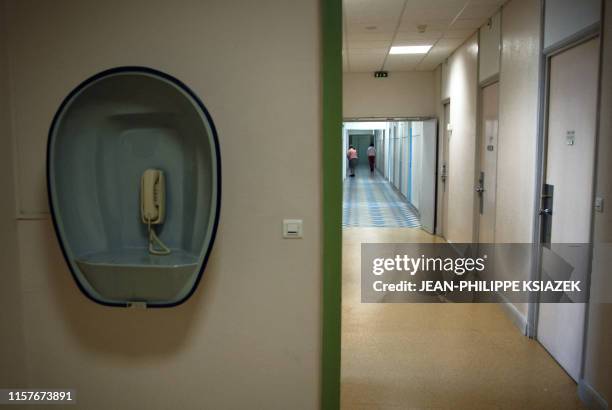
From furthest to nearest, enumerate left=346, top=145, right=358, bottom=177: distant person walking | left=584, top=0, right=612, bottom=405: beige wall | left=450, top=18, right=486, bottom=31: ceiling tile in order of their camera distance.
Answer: left=346, top=145, right=358, bottom=177: distant person walking < left=450, top=18, right=486, bottom=31: ceiling tile < left=584, top=0, right=612, bottom=405: beige wall

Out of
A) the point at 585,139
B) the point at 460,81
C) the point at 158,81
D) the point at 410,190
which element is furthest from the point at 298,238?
the point at 410,190

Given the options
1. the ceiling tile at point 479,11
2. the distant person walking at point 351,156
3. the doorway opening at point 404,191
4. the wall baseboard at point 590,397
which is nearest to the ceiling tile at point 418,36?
the ceiling tile at point 479,11

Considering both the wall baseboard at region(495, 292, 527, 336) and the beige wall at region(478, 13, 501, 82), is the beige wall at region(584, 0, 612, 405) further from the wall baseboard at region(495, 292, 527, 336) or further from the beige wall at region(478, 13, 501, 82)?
the beige wall at region(478, 13, 501, 82)

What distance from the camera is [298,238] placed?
229 centimetres

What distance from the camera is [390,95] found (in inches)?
350

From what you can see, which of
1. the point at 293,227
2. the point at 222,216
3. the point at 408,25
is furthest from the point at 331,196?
the point at 408,25

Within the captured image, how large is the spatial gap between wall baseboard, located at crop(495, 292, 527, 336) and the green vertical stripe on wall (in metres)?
2.38

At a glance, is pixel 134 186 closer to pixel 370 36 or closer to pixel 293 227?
pixel 293 227

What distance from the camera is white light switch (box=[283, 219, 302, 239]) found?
7.50 feet

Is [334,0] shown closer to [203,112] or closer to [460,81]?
[203,112]

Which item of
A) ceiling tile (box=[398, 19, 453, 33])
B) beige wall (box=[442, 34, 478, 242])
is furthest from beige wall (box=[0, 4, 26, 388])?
beige wall (box=[442, 34, 478, 242])

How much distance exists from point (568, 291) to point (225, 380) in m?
2.42

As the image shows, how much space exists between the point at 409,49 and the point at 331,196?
17.5 ft

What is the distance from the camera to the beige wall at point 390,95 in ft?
29.0
